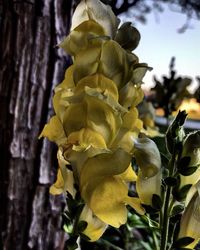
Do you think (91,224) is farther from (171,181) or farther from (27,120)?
(27,120)

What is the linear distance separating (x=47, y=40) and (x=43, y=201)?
0.30 metres

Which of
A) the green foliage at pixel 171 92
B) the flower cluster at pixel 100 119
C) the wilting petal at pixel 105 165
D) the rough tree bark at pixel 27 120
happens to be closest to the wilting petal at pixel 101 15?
the flower cluster at pixel 100 119

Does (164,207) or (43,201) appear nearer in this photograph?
(164,207)

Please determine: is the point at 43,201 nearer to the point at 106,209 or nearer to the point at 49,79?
the point at 49,79

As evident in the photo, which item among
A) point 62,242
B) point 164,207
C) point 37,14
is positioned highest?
point 37,14

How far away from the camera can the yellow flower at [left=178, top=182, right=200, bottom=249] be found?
16.8 inches

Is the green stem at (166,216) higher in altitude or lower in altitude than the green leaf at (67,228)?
higher

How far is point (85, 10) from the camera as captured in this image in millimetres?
449

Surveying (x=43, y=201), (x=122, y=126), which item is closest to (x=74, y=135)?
(x=122, y=126)

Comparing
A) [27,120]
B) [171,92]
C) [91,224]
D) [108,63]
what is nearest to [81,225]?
[91,224]

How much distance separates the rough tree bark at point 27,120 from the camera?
1001 mm

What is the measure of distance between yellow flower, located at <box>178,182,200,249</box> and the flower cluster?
0.11ft

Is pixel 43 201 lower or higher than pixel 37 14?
lower

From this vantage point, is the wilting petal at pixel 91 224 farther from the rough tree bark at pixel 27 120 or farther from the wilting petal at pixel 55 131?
the rough tree bark at pixel 27 120
